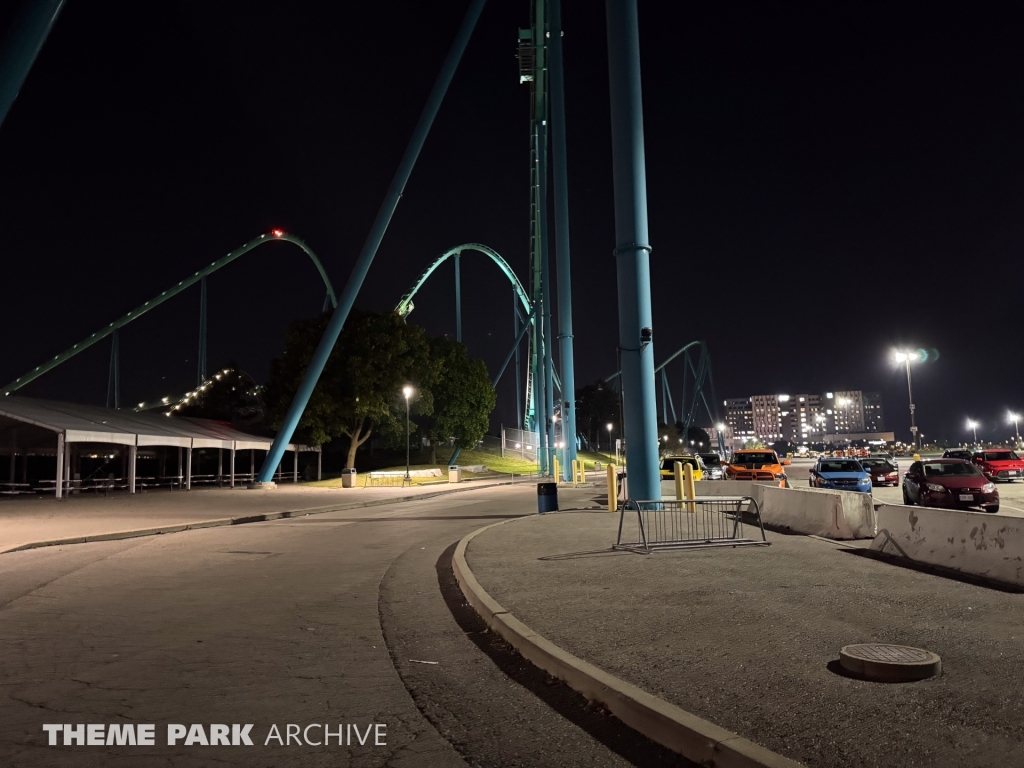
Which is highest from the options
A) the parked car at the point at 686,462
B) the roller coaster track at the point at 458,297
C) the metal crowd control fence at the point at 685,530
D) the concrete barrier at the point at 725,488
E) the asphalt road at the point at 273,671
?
the roller coaster track at the point at 458,297

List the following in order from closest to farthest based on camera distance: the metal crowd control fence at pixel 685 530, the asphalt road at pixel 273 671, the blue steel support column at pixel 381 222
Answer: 1. the asphalt road at pixel 273 671
2. the metal crowd control fence at pixel 685 530
3. the blue steel support column at pixel 381 222

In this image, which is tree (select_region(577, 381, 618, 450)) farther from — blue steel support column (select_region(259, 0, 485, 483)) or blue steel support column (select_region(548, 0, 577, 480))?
blue steel support column (select_region(259, 0, 485, 483))

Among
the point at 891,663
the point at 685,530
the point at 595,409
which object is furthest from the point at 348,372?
the point at 595,409

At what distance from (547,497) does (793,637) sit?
14.6 metres

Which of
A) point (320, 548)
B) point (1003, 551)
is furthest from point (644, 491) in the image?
point (1003, 551)

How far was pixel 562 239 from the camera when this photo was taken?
47594 millimetres

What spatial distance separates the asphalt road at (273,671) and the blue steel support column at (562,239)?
35.4 m

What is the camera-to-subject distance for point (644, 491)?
19250 mm

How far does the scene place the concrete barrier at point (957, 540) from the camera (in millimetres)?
9078

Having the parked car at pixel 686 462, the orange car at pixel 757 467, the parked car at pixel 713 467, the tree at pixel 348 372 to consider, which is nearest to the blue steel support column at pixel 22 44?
the parked car at pixel 686 462

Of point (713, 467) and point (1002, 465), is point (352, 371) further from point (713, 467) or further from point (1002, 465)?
point (1002, 465)

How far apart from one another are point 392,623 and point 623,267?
14025mm

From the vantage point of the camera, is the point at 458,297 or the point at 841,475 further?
the point at 458,297

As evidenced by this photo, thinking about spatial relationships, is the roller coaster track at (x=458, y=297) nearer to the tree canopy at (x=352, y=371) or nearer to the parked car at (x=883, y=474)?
the tree canopy at (x=352, y=371)
